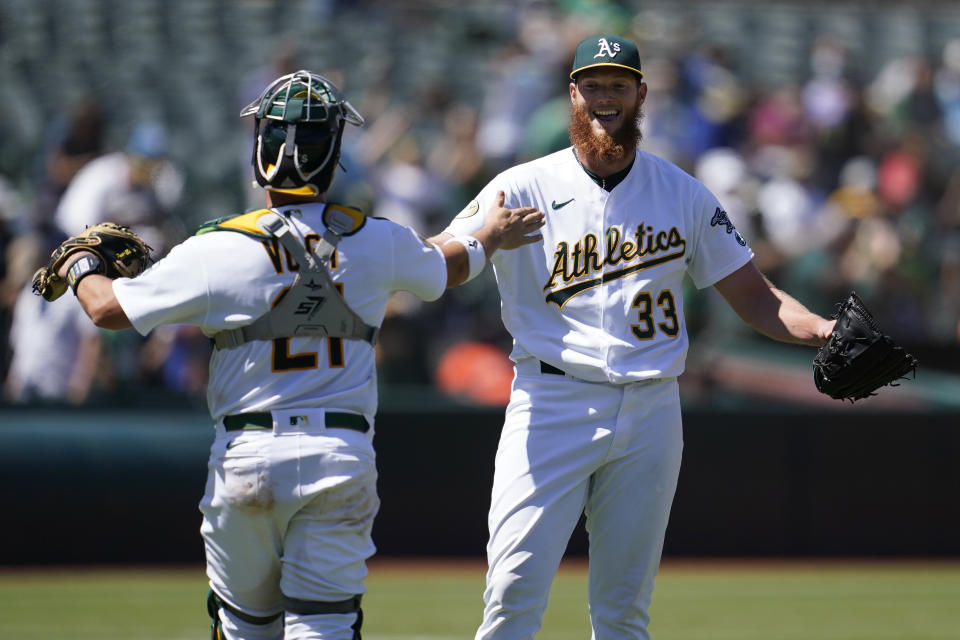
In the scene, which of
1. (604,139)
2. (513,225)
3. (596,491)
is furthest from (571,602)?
(513,225)

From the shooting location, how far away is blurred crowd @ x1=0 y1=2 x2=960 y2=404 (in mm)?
11055

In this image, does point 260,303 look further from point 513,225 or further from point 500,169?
point 500,169

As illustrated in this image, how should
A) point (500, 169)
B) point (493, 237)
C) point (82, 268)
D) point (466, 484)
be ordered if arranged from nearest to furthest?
1. point (82, 268)
2. point (493, 237)
3. point (466, 484)
4. point (500, 169)

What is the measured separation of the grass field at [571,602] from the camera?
830 cm

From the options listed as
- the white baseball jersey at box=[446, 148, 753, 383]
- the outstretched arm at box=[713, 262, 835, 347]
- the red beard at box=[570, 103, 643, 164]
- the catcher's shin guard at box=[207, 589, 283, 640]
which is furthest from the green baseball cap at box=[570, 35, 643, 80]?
the catcher's shin guard at box=[207, 589, 283, 640]

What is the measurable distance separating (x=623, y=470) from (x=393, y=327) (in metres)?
6.88

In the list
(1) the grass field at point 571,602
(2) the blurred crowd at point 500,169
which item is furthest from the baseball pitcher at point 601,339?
(2) the blurred crowd at point 500,169

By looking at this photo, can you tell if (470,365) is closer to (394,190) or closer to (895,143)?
(394,190)

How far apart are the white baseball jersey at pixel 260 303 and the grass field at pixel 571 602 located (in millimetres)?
4104

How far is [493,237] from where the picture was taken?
4.88 metres

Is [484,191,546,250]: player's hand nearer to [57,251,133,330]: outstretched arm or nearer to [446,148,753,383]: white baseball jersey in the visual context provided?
[446,148,753,383]: white baseball jersey

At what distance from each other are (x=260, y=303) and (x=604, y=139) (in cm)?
175

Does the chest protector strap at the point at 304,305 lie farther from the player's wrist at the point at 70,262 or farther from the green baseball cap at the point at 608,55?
the green baseball cap at the point at 608,55

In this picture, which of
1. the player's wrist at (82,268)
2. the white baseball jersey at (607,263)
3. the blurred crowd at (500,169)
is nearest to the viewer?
the player's wrist at (82,268)
